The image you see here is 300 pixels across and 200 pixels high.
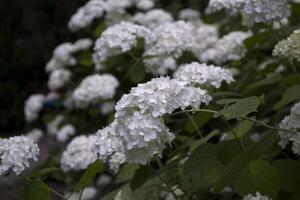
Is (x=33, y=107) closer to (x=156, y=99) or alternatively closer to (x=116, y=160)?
(x=116, y=160)

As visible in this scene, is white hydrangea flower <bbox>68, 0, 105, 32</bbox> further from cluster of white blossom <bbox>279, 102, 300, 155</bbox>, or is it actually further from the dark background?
the dark background

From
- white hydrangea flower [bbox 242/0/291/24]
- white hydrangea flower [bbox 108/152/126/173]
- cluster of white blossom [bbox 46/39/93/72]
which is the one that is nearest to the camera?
white hydrangea flower [bbox 242/0/291/24]

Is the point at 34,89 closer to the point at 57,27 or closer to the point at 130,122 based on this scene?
the point at 57,27

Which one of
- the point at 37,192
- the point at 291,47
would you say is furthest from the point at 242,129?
the point at 37,192

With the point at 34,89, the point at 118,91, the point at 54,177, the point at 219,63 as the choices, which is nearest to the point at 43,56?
the point at 34,89

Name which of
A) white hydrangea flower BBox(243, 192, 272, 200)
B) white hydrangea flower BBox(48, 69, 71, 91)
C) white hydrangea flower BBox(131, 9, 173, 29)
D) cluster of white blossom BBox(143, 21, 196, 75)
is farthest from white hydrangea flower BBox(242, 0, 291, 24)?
white hydrangea flower BBox(48, 69, 71, 91)

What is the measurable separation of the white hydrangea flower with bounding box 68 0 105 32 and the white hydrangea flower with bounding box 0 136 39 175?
1.96 m

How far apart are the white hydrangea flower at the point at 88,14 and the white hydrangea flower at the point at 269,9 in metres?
2.09

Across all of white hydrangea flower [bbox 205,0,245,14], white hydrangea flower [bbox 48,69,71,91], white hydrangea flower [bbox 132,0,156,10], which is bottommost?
white hydrangea flower [bbox 205,0,245,14]

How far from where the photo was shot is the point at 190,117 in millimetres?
2381

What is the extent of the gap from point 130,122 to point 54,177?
3.31 meters

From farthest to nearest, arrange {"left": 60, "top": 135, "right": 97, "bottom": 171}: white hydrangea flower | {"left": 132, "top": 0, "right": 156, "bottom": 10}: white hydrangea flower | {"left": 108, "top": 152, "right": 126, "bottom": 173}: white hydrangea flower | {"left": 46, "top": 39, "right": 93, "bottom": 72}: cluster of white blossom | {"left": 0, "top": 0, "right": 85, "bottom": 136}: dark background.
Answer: {"left": 0, "top": 0, "right": 85, "bottom": 136}: dark background
{"left": 46, "top": 39, "right": 93, "bottom": 72}: cluster of white blossom
{"left": 132, "top": 0, "right": 156, "bottom": 10}: white hydrangea flower
{"left": 60, "top": 135, "right": 97, "bottom": 171}: white hydrangea flower
{"left": 108, "top": 152, "right": 126, "bottom": 173}: white hydrangea flower

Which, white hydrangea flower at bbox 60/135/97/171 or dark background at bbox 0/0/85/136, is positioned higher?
dark background at bbox 0/0/85/136

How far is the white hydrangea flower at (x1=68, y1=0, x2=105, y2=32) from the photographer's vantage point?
13.1 feet
